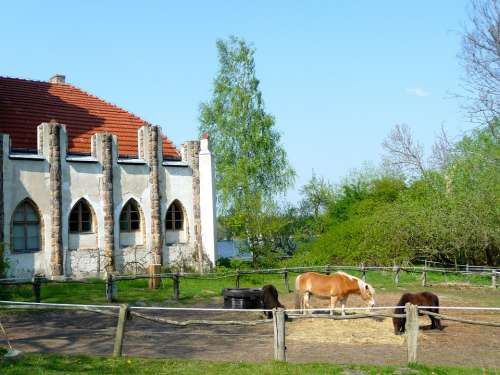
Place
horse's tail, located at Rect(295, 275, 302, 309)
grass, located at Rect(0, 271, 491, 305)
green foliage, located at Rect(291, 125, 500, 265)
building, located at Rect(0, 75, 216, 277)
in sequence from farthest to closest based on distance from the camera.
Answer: green foliage, located at Rect(291, 125, 500, 265) < building, located at Rect(0, 75, 216, 277) < grass, located at Rect(0, 271, 491, 305) < horse's tail, located at Rect(295, 275, 302, 309)

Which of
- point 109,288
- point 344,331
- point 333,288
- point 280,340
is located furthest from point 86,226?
point 280,340

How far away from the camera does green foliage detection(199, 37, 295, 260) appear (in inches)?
1574

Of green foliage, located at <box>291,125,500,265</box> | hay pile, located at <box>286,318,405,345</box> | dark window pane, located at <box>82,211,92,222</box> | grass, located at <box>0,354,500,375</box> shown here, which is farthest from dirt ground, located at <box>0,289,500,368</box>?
green foliage, located at <box>291,125,500,265</box>

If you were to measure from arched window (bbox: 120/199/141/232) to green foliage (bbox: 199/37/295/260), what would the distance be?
459 inches

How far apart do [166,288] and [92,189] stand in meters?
6.09

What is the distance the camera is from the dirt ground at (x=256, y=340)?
11547 millimetres

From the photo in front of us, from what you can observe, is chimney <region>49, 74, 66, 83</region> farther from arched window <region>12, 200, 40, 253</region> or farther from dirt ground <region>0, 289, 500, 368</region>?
dirt ground <region>0, 289, 500, 368</region>

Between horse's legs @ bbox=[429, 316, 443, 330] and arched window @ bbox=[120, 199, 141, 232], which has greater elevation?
arched window @ bbox=[120, 199, 141, 232]

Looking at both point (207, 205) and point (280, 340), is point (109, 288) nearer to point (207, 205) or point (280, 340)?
point (280, 340)

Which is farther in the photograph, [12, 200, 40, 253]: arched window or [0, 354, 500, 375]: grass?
[12, 200, 40, 253]: arched window

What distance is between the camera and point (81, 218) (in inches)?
1026

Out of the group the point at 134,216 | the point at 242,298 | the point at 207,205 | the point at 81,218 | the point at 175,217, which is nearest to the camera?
the point at 242,298

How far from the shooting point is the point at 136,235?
27.7 m

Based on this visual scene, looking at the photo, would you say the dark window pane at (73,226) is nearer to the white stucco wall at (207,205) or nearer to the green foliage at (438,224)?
the white stucco wall at (207,205)
